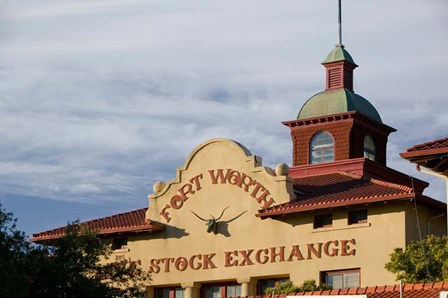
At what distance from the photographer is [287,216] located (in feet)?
186

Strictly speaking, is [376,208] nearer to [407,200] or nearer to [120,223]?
[407,200]

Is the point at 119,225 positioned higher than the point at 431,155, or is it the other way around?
the point at 119,225

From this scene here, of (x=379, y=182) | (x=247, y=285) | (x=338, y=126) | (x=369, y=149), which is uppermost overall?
(x=338, y=126)

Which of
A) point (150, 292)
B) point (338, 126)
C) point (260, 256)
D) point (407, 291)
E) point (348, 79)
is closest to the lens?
point (407, 291)

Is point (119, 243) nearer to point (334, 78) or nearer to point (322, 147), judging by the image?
point (322, 147)

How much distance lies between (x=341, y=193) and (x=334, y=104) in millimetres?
9150

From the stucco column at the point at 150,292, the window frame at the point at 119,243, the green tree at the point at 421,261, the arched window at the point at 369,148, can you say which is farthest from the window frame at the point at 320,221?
the window frame at the point at 119,243

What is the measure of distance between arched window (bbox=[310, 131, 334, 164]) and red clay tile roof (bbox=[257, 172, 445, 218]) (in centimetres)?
302

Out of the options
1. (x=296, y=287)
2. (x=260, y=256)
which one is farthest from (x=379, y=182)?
(x=296, y=287)

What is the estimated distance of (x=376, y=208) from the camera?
180 feet

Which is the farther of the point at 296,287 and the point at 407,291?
the point at 296,287

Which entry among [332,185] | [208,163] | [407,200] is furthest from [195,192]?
[407,200]

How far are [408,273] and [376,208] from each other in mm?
4381

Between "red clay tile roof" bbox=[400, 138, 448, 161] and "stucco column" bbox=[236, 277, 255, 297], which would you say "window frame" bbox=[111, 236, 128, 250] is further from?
"red clay tile roof" bbox=[400, 138, 448, 161]
